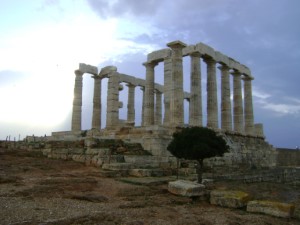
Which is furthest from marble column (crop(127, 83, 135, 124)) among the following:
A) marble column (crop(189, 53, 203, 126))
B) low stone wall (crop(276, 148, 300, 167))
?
low stone wall (crop(276, 148, 300, 167))

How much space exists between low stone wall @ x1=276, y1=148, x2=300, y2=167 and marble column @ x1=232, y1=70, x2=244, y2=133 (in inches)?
502

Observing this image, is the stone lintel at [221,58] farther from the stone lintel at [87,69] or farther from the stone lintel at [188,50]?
the stone lintel at [87,69]

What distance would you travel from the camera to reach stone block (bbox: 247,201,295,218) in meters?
10.3

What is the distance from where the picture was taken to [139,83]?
4134cm

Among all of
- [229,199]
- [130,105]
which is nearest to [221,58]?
[130,105]

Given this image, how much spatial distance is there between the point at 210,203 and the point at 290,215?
114 inches

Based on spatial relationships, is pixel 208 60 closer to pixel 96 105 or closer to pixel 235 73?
pixel 235 73

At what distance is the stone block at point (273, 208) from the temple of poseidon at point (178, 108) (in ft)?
37.6

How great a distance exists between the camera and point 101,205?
1027 centimetres

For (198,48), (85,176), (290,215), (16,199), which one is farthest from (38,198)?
(198,48)

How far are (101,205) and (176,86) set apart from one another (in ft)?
63.8

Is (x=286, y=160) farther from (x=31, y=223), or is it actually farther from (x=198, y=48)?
(x=31, y=223)

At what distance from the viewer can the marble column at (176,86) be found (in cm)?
2827

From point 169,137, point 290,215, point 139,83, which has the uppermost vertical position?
point 139,83
